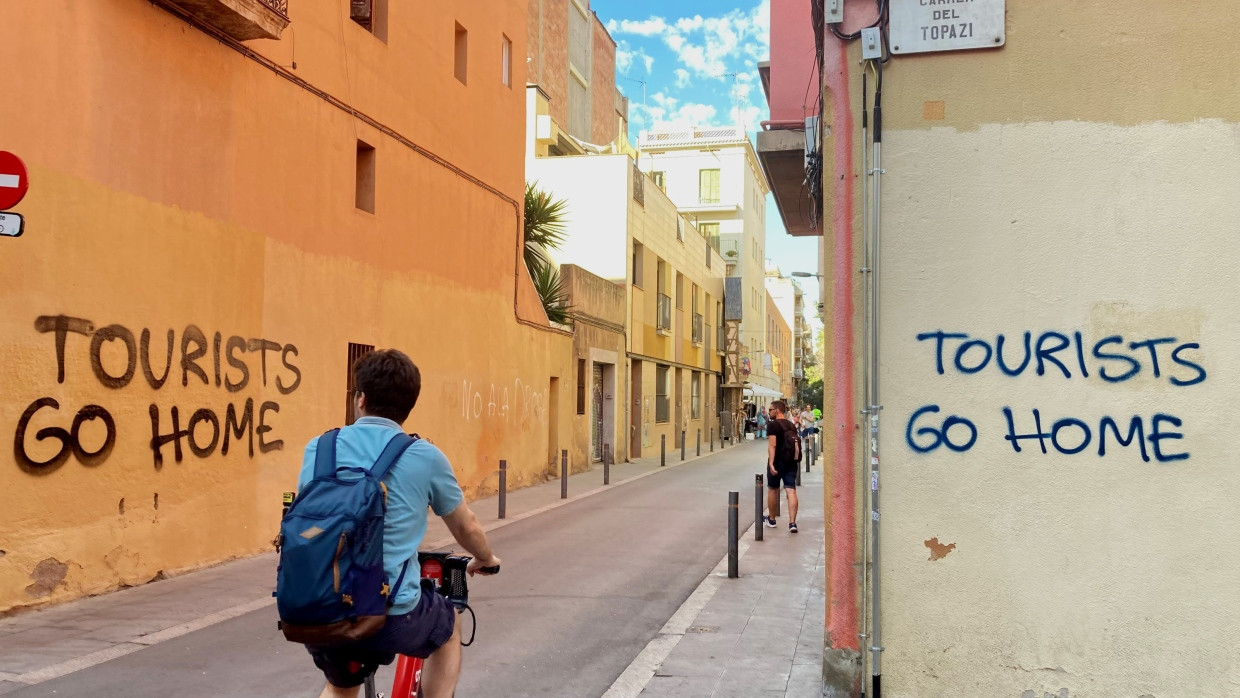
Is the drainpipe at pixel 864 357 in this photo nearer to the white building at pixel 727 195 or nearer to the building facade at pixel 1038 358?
the building facade at pixel 1038 358

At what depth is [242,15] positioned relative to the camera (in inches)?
371

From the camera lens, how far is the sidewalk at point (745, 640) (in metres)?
5.72

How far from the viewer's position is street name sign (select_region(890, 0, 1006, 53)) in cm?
510

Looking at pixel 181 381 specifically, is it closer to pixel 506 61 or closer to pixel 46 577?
pixel 46 577

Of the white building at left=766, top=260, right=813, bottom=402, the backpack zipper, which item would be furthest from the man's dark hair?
the white building at left=766, top=260, right=813, bottom=402

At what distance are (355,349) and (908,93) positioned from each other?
347 inches

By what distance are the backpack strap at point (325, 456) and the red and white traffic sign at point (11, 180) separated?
3848mm

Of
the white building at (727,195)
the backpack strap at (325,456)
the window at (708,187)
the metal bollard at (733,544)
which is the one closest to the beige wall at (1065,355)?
the backpack strap at (325,456)

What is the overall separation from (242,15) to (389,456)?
766 centimetres

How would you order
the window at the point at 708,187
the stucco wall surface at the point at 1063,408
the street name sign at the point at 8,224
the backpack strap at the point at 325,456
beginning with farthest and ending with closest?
the window at the point at 708,187 → the street name sign at the point at 8,224 → the stucco wall surface at the point at 1063,408 → the backpack strap at the point at 325,456

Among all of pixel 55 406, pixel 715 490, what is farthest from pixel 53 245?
pixel 715 490

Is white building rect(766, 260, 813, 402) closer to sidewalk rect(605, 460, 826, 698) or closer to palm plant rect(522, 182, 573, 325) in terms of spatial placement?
palm plant rect(522, 182, 573, 325)

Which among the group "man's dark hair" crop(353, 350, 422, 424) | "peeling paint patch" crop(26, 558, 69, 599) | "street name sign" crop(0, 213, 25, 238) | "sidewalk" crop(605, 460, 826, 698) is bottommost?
"sidewalk" crop(605, 460, 826, 698)

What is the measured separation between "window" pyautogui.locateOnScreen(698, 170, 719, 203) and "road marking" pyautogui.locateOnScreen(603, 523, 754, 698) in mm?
45798
